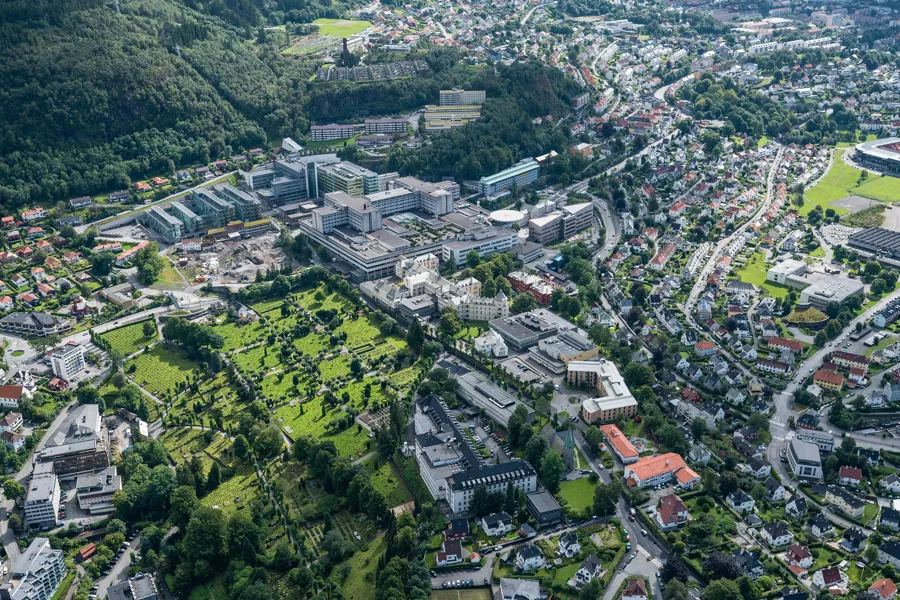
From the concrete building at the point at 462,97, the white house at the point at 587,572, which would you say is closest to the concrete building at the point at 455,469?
the white house at the point at 587,572

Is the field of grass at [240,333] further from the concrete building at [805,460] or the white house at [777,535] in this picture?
the white house at [777,535]

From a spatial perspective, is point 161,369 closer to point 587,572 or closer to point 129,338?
point 129,338

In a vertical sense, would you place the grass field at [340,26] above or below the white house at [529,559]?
above

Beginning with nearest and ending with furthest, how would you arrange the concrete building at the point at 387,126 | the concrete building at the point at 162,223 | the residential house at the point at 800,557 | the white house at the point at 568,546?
the residential house at the point at 800,557 → the white house at the point at 568,546 → the concrete building at the point at 162,223 → the concrete building at the point at 387,126

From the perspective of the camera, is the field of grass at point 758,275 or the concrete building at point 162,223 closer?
the field of grass at point 758,275

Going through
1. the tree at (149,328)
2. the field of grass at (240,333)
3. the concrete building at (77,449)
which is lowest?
the tree at (149,328)

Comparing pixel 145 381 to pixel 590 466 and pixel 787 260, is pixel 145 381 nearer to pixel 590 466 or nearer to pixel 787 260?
pixel 590 466

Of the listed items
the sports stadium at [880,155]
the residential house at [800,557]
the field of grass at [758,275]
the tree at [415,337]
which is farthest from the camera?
the sports stadium at [880,155]
